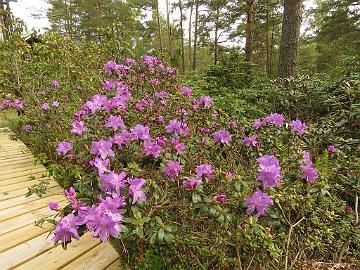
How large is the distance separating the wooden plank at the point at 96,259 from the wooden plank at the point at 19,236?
36 cm

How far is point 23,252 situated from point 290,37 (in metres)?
5.19

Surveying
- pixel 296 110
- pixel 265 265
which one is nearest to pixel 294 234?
pixel 265 265

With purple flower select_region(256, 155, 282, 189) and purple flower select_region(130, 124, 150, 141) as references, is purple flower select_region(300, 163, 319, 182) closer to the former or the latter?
purple flower select_region(256, 155, 282, 189)

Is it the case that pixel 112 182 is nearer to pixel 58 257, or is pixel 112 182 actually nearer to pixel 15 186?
pixel 58 257

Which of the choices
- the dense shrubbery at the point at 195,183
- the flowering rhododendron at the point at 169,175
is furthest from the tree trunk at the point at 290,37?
the flowering rhododendron at the point at 169,175

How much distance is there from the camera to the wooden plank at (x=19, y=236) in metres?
2.05

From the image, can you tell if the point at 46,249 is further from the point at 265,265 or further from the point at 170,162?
the point at 265,265

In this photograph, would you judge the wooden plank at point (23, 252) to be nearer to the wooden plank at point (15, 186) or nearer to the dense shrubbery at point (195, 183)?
the dense shrubbery at point (195, 183)

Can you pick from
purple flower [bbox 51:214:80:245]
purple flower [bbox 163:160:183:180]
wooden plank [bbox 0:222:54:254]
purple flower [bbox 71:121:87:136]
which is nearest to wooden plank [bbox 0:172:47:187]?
wooden plank [bbox 0:222:54:254]

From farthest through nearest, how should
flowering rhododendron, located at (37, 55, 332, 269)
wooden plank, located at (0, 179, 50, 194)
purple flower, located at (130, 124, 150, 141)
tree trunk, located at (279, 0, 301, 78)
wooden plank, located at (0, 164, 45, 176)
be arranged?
tree trunk, located at (279, 0, 301, 78)
wooden plank, located at (0, 164, 45, 176)
wooden plank, located at (0, 179, 50, 194)
purple flower, located at (130, 124, 150, 141)
flowering rhododendron, located at (37, 55, 332, 269)

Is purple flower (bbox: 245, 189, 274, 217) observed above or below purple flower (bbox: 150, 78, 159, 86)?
below

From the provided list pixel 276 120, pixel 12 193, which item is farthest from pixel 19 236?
pixel 276 120

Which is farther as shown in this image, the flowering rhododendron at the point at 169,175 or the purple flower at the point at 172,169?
the purple flower at the point at 172,169

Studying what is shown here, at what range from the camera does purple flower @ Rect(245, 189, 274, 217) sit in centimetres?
120
